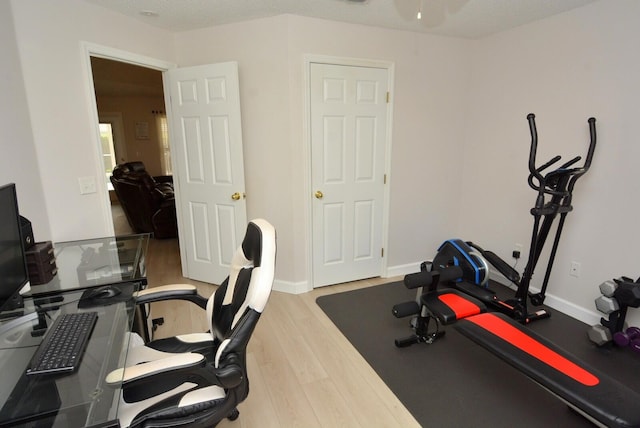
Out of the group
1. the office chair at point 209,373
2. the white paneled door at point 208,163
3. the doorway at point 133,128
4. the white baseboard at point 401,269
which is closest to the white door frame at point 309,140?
the white baseboard at point 401,269

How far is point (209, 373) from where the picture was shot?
113 cm

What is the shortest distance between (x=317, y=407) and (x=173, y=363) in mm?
1035

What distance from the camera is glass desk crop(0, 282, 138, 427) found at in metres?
0.93

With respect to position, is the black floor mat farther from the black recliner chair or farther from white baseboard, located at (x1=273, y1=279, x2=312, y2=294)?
the black recliner chair

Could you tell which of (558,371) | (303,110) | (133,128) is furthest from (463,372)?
(133,128)

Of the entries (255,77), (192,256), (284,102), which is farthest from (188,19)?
(192,256)

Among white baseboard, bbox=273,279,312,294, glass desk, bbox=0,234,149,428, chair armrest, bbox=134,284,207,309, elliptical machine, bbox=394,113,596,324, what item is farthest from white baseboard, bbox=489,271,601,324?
glass desk, bbox=0,234,149,428

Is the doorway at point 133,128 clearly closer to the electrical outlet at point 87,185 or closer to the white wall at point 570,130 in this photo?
the electrical outlet at point 87,185

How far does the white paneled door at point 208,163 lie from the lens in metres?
2.85

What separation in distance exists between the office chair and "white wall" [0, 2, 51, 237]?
1320 millimetres

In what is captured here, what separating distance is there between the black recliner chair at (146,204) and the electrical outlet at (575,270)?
180 inches

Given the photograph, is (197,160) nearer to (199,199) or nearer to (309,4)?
(199,199)

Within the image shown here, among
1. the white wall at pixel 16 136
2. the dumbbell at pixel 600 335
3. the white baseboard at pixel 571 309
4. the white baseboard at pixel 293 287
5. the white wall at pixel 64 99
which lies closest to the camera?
the white wall at pixel 16 136

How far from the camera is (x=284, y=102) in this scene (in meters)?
2.77
